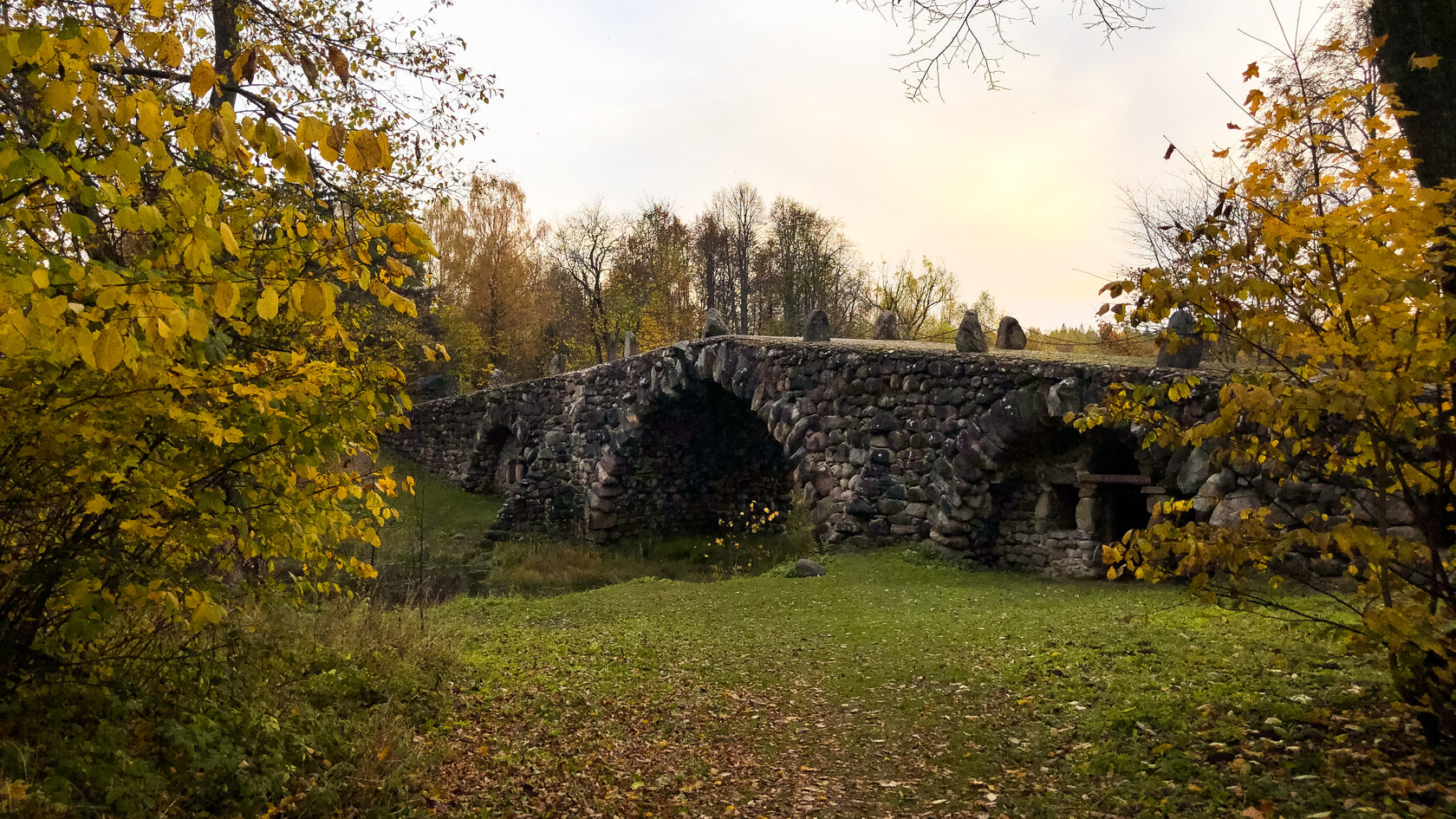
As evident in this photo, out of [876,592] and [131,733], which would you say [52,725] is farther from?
[876,592]

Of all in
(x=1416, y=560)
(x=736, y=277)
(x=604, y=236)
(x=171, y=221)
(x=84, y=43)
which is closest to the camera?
(x=84, y=43)

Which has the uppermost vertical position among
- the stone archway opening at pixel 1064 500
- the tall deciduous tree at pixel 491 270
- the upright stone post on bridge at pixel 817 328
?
the tall deciduous tree at pixel 491 270

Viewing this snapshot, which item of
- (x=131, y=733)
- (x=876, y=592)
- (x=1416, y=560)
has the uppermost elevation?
(x=1416, y=560)

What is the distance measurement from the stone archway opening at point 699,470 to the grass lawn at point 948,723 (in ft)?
30.3

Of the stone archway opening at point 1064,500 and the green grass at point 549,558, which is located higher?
the stone archway opening at point 1064,500

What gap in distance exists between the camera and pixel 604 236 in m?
36.0

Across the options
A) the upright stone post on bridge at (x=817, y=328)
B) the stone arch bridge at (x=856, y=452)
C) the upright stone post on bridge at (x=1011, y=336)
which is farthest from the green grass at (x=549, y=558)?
the upright stone post on bridge at (x=1011, y=336)

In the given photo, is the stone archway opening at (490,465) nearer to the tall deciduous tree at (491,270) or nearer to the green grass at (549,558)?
the green grass at (549,558)

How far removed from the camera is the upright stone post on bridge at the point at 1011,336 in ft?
42.8

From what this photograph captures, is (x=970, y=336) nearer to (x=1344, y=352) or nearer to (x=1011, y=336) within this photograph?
(x=1011, y=336)

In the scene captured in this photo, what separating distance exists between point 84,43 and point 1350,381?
3.49 m

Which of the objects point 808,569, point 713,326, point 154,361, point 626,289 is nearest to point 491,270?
point 626,289

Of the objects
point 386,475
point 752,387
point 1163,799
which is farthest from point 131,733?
point 752,387

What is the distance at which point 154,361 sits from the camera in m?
2.62
